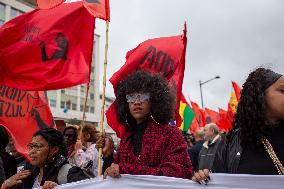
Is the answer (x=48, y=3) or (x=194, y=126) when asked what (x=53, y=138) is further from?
(x=194, y=126)

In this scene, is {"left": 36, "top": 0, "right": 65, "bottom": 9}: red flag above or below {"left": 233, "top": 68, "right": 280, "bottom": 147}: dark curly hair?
above

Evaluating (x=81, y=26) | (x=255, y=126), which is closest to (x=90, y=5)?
(x=81, y=26)

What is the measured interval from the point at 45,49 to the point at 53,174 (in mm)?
2240

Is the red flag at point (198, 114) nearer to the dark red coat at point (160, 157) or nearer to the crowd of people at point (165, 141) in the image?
the crowd of people at point (165, 141)

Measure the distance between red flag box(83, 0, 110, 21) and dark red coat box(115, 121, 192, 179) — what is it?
1.90m

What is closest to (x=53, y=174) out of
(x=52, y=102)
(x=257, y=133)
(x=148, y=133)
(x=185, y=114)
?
(x=148, y=133)

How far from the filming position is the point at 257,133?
8.43ft

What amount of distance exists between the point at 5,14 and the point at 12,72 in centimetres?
4400

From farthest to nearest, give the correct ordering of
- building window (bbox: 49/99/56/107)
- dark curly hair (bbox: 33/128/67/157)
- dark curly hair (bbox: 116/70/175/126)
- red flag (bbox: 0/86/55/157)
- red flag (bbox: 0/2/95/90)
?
building window (bbox: 49/99/56/107) < red flag (bbox: 0/86/55/157) < red flag (bbox: 0/2/95/90) < dark curly hair (bbox: 33/128/67/157) < dark curly hair (bbox: 116/70/175/126)

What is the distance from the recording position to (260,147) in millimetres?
2539

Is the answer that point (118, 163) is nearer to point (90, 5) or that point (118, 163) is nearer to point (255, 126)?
point (255, 126)

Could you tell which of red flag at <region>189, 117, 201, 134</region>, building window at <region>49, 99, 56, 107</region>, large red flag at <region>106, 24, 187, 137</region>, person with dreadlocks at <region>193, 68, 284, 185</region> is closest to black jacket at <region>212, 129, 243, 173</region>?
person with dreadlocks at <region>193, 68, 284, 185</region>

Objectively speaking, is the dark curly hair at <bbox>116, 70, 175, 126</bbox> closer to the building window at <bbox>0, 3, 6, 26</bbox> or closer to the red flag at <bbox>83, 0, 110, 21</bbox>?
the red flag at <bbox>83, 0, 110, 21</bbox>

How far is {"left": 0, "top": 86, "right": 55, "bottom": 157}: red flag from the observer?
555cm
